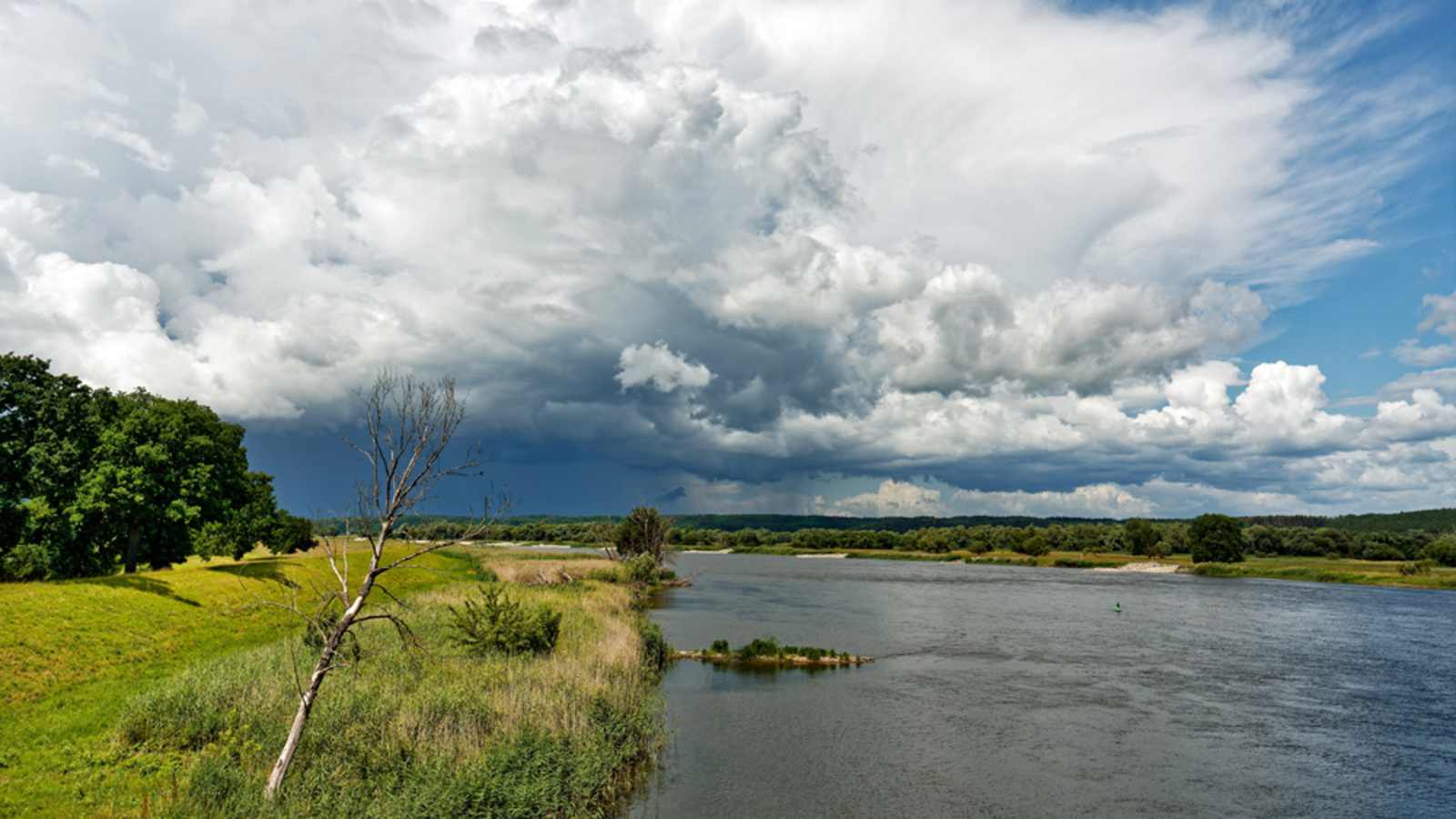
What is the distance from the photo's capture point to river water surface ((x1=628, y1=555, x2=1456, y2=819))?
19.7 m

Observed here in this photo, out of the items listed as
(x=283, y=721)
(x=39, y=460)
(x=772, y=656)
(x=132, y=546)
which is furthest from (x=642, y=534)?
(x=283, y=721)

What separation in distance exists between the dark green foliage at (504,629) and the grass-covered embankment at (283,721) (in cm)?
80

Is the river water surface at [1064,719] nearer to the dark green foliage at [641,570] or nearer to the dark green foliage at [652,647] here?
the dark green foliage at [652,647]

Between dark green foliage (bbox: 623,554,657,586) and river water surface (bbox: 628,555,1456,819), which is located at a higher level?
dark green foliage (bbox: 623,554,657,586)

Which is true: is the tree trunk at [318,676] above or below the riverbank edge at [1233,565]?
above

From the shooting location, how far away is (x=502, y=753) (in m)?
16.1

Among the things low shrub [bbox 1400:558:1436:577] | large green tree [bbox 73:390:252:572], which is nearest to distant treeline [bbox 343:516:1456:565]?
low shrub [bbox 1400:558:1436:577]

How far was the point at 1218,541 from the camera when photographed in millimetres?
124500

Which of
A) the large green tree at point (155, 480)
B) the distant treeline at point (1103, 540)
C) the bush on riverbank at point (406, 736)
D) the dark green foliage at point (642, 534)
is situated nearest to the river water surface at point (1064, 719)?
the bush on riverbank at point (406, 736)

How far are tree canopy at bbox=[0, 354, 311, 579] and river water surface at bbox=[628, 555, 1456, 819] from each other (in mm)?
30188

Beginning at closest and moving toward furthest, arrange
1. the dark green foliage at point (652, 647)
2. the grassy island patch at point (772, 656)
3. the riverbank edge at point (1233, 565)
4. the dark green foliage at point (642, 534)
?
the dark green foliage at point (652, 647) < the grassy island patch at point (772, 656) < the dark green foliage at point (642, 534) < the riverbank edge at point (1233, 565)

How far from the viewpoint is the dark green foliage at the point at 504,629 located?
26703 mm

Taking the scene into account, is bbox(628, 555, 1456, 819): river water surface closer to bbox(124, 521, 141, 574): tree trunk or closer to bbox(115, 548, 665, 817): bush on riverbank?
bbox(115, 548, 665, 817): bush on riverbank

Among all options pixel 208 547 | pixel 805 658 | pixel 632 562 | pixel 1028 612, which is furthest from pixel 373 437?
pixel 1028 612
